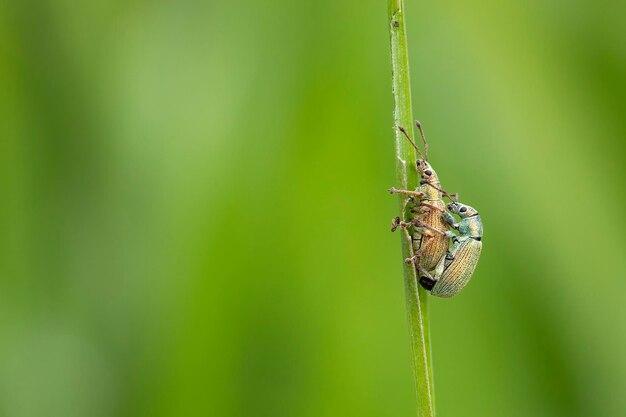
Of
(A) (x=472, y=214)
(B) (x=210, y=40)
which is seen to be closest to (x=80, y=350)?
(B) (x=210, y=40)

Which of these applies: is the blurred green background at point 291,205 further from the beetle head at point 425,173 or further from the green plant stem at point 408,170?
the green plant stem at point 408,170

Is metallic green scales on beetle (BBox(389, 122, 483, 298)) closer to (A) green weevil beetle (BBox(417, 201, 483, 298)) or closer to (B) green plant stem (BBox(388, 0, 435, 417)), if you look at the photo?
(A) green weevil beetle (BBox(417, 201, 483, 298))

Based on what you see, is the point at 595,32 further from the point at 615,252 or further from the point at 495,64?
the point at 615,252

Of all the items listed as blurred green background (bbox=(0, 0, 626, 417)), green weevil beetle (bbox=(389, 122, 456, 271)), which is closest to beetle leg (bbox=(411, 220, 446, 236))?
green weevil beetle (bbox=(389, 122, 456, 271))

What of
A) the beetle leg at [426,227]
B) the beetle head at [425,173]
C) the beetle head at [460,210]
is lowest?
the beetle leg at [426,227]

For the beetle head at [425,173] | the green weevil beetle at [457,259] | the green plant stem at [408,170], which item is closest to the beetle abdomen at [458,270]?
the green weevil beetle at [457,259]

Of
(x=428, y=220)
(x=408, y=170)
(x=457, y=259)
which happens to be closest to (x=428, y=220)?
(x=428, y=220)
